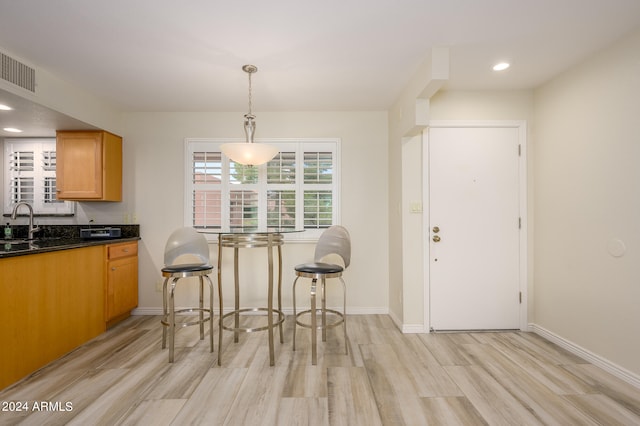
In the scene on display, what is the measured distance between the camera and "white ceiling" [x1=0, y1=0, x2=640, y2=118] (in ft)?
6.38

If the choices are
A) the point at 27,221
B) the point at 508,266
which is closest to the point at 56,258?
the point at 27,221

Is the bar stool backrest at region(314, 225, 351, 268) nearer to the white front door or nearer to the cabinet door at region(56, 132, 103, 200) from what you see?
the white front door

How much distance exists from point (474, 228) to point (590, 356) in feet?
4.48

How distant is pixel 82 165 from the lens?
3.47 m

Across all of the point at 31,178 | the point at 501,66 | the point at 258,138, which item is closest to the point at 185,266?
the point at 258,138

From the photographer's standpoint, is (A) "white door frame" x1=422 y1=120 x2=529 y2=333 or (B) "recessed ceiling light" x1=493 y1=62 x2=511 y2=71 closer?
(B) "recessed ceiling light" x1=493 y1=62 x2=511 y2=71

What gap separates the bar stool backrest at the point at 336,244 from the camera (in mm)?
2939

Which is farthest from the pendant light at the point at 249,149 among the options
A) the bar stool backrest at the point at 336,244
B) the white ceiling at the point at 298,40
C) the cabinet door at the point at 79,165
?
the cabinet door at the point at 79,165

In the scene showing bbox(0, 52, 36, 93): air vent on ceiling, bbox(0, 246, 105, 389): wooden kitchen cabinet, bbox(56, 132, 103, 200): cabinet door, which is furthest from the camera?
bbox(56, 132, 103, 200): cabinet door

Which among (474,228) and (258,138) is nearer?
(474,228)

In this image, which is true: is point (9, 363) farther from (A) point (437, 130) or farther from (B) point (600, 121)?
(B) point (600, 121)

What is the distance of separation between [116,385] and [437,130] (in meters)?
3.55

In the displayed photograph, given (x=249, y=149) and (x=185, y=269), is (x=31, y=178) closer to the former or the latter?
(x=185, y=269)

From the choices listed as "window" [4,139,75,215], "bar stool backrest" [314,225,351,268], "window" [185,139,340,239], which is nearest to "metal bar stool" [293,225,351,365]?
"bar stool backrest" [314,225,351,268]
